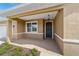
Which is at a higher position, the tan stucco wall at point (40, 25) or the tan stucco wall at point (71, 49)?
the tan stucco wall at point (40, 25)

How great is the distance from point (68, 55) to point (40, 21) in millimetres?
8553

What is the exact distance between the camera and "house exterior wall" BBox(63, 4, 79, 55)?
5.38 metres

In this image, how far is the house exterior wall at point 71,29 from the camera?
5379mm

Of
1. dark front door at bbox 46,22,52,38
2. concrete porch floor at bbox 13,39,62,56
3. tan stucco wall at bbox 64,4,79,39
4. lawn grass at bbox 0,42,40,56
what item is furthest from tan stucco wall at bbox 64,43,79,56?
dark front door at bbox 46,22,52,38

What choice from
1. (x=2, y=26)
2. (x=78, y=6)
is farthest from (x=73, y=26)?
(x=2, y=26)

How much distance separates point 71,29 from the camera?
5.51 m

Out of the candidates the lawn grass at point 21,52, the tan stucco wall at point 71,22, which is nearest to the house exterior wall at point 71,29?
the tan stucco wall at point 71,22

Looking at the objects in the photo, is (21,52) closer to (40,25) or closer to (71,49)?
(71,49)

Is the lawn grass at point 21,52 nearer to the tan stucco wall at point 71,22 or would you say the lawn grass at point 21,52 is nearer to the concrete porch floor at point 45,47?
the concrete porch floor at point 45,47

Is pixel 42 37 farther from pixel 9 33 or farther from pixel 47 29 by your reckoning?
pixel 9 33

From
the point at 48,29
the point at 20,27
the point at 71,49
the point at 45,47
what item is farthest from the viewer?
the point at 48,29

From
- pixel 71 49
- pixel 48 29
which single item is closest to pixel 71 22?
pixel 71 49

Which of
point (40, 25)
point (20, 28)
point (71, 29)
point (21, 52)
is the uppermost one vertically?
point (40, 25)

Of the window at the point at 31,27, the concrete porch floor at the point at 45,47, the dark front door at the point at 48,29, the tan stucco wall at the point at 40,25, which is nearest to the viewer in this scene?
the concrete porch floor at the point at 45,47
